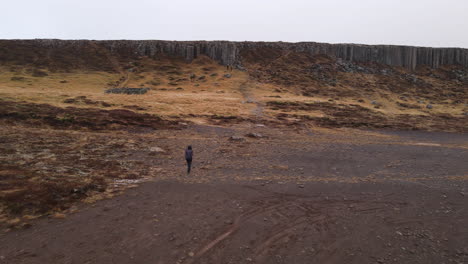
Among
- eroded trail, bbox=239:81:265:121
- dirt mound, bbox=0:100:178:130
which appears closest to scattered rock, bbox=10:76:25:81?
dirt mound, bbox=0:100:178:130

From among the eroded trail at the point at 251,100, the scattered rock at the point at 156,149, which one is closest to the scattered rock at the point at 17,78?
the eroded trail at the point at 251,100

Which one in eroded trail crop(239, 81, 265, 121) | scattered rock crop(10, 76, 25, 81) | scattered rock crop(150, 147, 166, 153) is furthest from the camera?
scattered rock crop(10, 76, 25, 81)

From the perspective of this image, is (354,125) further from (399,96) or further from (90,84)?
(90,84)

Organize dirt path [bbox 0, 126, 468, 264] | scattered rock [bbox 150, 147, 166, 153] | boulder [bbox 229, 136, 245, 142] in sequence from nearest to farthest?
dirt path [bbox 0, 126, 468, 264] → scattered rock [bbox 150, 147, 166, 153] → boulder [bbox 229, 136, 245, 142]

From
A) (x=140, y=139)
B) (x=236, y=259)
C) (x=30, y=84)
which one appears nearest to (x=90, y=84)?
(x=30, y=84)

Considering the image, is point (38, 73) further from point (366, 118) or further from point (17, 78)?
point (366, 118)

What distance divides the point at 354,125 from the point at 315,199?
27.5 m

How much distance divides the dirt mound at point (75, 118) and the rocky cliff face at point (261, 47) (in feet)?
190

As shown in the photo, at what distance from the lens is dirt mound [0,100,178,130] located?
28.9 m

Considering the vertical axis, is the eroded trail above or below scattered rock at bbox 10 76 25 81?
below

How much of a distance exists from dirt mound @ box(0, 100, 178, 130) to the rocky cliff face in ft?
190

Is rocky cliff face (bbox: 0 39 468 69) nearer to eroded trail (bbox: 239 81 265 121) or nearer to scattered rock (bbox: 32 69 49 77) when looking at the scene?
scattered rock (bbox: 32 69 49 77)

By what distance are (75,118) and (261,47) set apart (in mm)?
73948

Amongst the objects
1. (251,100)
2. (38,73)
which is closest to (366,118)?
(251,100)
